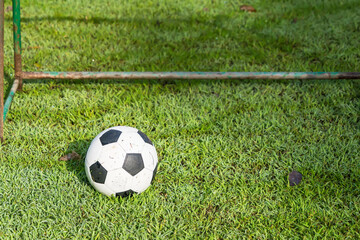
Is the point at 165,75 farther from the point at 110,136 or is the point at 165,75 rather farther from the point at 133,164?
the point at 133,164

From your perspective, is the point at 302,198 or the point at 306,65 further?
the point at 306,65

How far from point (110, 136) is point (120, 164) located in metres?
0.23

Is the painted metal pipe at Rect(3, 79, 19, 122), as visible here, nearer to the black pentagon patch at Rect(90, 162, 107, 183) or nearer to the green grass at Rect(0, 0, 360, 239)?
the green grass at Rect(0, 0, 360, 239)

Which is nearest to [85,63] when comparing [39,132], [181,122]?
[39,132]

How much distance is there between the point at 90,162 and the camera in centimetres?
226

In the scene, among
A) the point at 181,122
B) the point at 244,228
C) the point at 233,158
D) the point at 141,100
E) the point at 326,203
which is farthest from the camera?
the point at 141,100

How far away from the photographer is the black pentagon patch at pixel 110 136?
2281mm

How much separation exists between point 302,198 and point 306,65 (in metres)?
1.81

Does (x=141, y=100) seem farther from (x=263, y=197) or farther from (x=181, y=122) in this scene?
(x=263, y=197)

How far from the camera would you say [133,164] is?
7.25 feet

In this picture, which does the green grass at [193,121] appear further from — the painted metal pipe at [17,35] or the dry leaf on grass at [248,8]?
the painted metal pipe at [17,35]

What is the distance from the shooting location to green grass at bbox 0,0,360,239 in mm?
2273

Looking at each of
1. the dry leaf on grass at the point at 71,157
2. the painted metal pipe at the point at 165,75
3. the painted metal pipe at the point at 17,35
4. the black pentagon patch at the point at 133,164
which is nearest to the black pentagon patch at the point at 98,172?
the black pentagon patch at the point at 133,164

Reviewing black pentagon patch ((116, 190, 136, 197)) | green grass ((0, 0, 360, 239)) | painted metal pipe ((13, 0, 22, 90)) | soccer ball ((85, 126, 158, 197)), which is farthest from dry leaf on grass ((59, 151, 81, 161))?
painted metal pipe ((13, 0, 22, 90))
